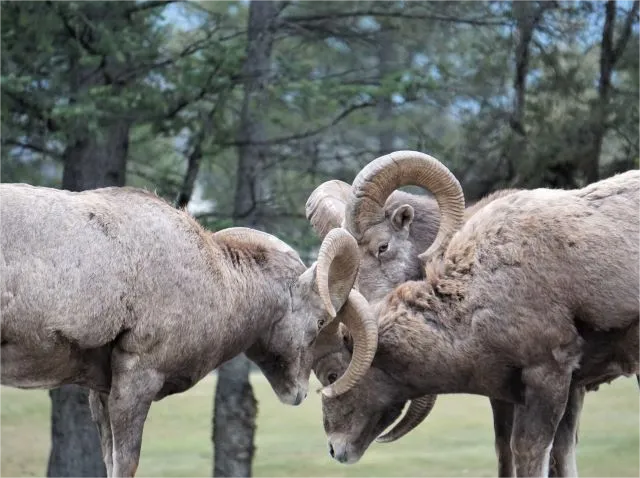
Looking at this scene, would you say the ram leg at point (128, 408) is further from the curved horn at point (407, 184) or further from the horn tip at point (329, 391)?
the curved horn at point (407, 184)

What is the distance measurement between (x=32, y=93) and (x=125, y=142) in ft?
4.90

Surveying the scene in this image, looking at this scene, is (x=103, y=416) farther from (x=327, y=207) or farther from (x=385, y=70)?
(x=385, y=70)

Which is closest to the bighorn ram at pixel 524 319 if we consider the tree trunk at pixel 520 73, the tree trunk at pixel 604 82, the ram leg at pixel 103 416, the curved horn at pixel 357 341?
the curved horn at pixel 357 341

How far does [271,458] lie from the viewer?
55.1ft

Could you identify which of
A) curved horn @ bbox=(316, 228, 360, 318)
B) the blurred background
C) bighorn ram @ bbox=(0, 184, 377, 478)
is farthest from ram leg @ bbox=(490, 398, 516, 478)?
the blurred background

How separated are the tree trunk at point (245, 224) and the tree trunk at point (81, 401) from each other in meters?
1.29

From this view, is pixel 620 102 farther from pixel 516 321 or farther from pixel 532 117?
pixel 516 321

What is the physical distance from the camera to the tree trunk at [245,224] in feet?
43.8

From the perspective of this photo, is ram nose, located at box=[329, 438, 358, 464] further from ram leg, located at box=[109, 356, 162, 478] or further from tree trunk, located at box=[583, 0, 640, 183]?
tree trunk, located at box=[583, 0, 640, 183]

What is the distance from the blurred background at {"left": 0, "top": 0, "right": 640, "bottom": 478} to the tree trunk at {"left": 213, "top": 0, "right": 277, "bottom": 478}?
2cm

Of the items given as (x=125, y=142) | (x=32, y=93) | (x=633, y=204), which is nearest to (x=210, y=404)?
(x=125, y=142)

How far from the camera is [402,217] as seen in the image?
11828 mm

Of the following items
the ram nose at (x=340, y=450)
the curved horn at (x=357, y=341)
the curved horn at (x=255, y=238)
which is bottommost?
the ram nose at (x=340, y=450)

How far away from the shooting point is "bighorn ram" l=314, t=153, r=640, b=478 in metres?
9.46
